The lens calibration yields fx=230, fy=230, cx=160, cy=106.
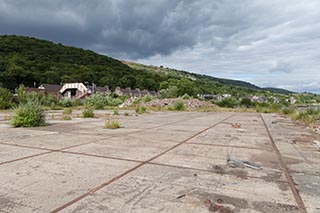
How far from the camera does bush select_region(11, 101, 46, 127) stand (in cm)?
804

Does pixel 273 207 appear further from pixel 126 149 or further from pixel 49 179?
pixel 126 149

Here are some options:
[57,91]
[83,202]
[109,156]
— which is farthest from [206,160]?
[57,91]

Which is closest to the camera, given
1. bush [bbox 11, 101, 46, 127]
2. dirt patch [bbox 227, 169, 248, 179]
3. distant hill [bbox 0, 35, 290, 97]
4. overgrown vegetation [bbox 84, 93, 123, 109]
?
dirt patch [bbox 227, 169, 248, 179]

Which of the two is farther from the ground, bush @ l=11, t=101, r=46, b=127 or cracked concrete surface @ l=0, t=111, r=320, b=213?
bush @ l=11, t=101, r=46, b=127

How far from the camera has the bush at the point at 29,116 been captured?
26.4ft

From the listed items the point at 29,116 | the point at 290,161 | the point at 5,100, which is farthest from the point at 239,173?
the point at 5,100

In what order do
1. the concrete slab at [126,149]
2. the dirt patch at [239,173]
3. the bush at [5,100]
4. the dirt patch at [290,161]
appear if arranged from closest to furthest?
the dirt patch at [239,173], the dirt patch at [290,161], the concrete slab at [126,149], the bush at [5,100]

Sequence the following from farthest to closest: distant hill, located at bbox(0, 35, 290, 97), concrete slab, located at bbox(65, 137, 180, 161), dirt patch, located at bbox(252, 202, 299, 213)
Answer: distant hill, located at bbox(0, 35, 290, 97)
concrete slab, located at bbox(65, 137, 180, 161)
dirt patch, located at bbox(252, 202, 299, 213)

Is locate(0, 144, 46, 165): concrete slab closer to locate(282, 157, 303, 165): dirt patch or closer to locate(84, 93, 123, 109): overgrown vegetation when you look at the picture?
locate(282, 157, 303, 165): dirt patch

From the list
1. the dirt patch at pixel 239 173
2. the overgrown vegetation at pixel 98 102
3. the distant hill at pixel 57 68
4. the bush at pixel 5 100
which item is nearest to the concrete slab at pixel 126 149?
the dirt patch at pixel 239 173

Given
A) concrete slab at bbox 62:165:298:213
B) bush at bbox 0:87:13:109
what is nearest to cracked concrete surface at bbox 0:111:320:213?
concrete slab at bbox 62:165:298:213

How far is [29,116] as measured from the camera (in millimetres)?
8164

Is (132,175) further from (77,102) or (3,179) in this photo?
(77,102)

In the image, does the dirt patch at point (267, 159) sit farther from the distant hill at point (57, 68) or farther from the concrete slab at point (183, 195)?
the distant hill at point (57, 68)
